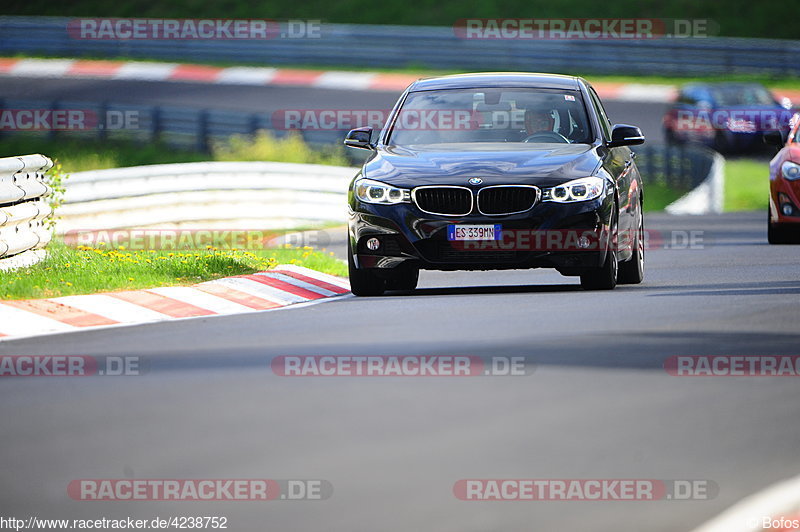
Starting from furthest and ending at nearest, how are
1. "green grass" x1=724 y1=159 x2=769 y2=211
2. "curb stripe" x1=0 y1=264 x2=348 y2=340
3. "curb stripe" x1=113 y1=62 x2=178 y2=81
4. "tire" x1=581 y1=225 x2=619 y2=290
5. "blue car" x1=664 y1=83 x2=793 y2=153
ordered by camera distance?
"curb stripe" x1=113 y1=62 x2=178 y2=81
"blue car" x1=664 y1=83 x2=793 y2=153
"green grass" x1=724 y1=159 x2=769 y2=211
"tire" x1=581 y1=225 x2=619 y2=290
"curb stripe" x1=0 y1=264 x2=348 y2=340

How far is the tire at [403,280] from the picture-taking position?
45.8 ft

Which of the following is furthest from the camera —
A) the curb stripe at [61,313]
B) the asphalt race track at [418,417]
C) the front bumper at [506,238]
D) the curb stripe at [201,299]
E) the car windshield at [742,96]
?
the car windshield at [742,96]

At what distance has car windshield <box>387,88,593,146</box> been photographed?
46.3 ft

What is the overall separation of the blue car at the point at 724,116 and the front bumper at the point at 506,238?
22636mm

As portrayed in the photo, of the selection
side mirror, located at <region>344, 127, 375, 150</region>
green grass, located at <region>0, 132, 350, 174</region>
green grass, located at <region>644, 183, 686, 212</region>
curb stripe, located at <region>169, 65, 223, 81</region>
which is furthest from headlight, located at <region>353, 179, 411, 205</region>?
curb stripe, located at <region>169, 65, 223, 81</region>

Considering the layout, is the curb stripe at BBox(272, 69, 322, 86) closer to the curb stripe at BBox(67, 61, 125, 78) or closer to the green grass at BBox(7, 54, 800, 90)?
the green grass at BBox(7, 54, 800, 90)

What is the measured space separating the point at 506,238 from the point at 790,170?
651 centimetres

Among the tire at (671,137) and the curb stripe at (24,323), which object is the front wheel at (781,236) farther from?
the tire at (671,137)

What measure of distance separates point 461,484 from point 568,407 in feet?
5.22

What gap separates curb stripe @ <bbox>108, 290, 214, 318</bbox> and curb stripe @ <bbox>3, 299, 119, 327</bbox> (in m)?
0.66

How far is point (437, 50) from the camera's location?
45.9 metres

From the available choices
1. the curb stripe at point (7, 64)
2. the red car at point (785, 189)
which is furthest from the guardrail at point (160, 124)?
the red car at point (785, 189)

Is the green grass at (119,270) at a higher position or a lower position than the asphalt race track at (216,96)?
higher

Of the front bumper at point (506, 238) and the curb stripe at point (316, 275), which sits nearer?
the front bumper at point (506, 238)
